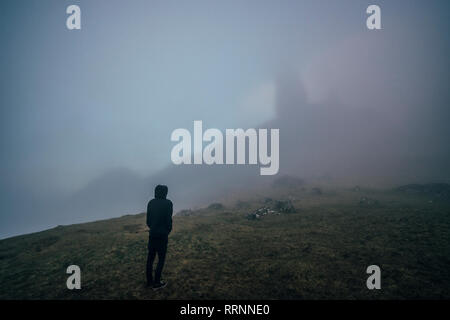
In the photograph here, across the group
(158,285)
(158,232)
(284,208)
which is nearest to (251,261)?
(158,285)

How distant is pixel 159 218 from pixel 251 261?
6.19 m

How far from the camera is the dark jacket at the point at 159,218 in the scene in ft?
29.3

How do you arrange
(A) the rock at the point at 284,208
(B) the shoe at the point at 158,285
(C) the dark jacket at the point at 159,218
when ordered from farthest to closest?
(A) the rock at the point at 284,208 < (B) the shoe at the point at 158,285 < (C) the dark jacket at the point at 159,218

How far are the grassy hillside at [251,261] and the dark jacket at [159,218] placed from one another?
2.51 meters

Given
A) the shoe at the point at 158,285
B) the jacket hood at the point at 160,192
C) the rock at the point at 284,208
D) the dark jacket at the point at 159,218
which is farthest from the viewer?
the rock at the point at 284,208

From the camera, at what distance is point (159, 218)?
9.01m

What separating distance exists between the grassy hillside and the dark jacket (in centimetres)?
251

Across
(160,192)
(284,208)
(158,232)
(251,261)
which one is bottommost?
(284,208)

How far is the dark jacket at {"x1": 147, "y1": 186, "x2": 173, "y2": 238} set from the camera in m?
8.95

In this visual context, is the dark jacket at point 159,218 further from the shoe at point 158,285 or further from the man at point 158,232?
the shoe at point 158,285

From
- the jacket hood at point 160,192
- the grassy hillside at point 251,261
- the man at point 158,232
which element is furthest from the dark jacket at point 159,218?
the grassy hillside at point 251,261

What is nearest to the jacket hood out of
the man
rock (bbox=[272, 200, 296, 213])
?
the man

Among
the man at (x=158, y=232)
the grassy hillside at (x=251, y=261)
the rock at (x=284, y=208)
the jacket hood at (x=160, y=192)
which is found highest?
the jacket hood at (x=160, y=192)

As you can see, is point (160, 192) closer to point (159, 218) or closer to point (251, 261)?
point (159, 218)
